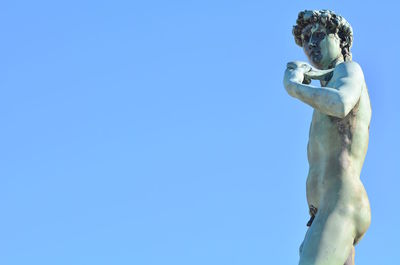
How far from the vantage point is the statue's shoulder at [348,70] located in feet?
31.4

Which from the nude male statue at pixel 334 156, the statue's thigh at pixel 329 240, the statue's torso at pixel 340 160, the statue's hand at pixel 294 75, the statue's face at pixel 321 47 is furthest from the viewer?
the statue's face at pixel 321 47

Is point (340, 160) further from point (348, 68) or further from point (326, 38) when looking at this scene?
point (326, 38)

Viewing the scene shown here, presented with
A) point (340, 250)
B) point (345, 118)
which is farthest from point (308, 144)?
point (340, 250)

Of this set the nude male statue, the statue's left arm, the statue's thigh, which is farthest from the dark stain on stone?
the statue's thigh

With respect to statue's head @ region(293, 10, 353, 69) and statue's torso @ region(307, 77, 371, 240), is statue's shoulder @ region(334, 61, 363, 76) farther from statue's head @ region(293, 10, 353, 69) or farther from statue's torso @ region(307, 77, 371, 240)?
statue's head @ region(293, 10, 353, 69)

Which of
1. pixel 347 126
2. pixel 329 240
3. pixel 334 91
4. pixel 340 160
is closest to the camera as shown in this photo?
pixel 329 240

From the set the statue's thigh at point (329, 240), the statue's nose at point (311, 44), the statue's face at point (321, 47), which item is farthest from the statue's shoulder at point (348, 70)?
the statue's thigh at point (329, 240)

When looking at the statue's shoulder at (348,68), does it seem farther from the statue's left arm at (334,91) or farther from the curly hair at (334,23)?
the curly hair at (334,23)

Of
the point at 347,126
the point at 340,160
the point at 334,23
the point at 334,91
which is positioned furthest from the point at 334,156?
the point at 334,23

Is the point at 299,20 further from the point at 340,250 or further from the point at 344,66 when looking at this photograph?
the point at 340,250

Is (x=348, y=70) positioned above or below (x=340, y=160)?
above

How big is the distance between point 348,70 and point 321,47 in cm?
→ 69

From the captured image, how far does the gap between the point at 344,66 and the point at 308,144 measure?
2.57 ft

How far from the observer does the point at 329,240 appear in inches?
361
